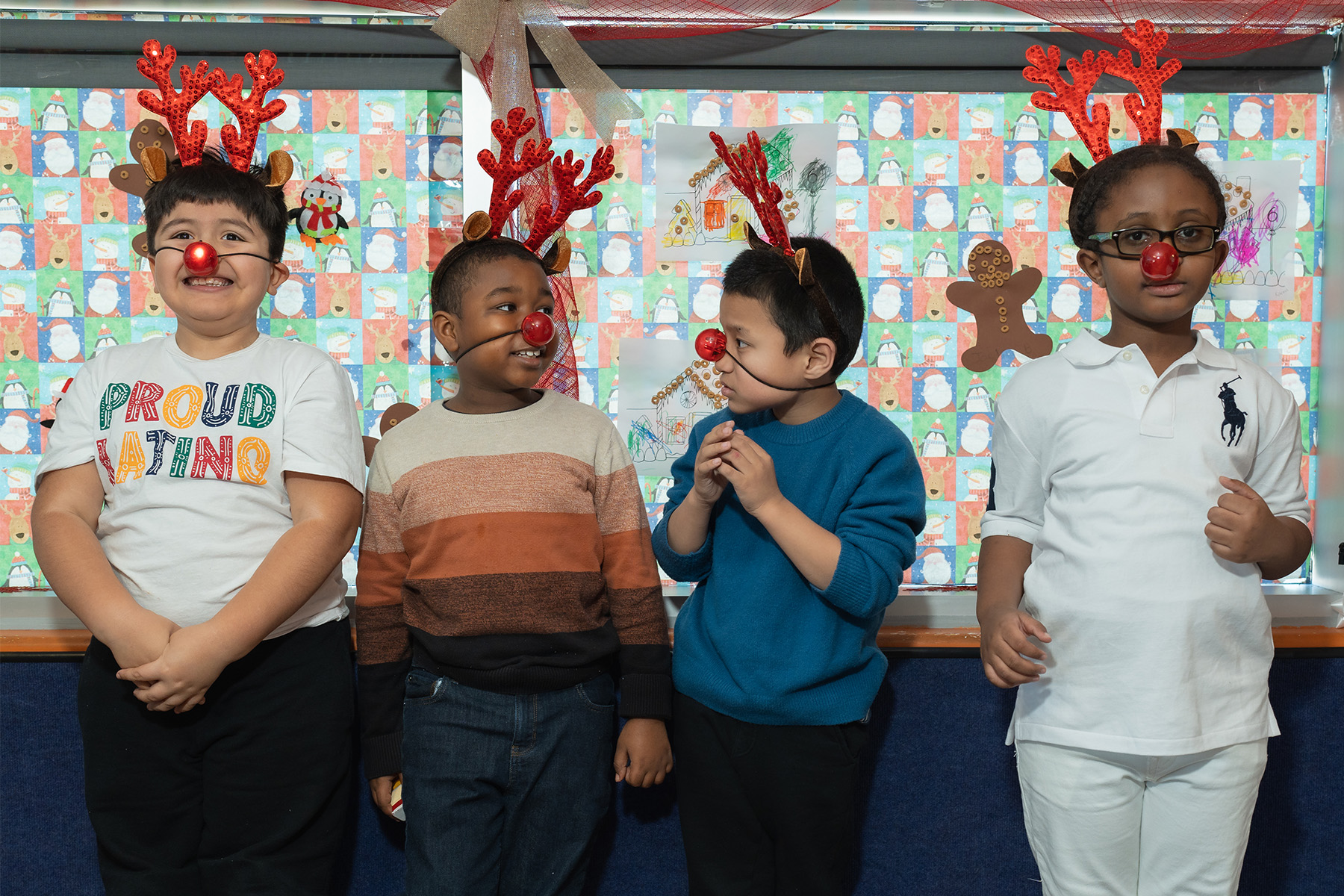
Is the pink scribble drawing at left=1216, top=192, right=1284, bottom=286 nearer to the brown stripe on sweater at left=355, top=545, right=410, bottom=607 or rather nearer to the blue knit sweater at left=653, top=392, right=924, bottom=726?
the blue knit sweater at left=653, top=392, right=924, bottom=726

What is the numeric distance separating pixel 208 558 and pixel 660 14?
119cm

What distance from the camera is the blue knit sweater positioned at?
1266mm

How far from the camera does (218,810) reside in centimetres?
129

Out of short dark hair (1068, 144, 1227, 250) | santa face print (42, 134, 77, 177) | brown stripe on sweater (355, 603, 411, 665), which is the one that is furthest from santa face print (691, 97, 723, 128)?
santa face print (42, 134, 77, 177)

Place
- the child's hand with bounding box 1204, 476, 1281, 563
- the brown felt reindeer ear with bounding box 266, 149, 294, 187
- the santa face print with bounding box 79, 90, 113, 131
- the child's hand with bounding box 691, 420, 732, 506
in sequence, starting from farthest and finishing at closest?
the santa face print with bounding box 79, 90, 113, 131 < the brown felt reindeer ear with bounding box 266, 149, 294, 187 < the child's hand with bounding box 691, 420, 732, 506 < the child's hand with bounding box 1204, 476, 1281, 563

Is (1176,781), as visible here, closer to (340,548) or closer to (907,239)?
(907,239)

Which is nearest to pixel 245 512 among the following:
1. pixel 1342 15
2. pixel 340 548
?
pixel 340 548

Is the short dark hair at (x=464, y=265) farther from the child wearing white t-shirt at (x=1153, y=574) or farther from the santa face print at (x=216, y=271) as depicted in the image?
the child wearing white t-shirt at (x=1153, y=574)

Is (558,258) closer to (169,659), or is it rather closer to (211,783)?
(169,659)

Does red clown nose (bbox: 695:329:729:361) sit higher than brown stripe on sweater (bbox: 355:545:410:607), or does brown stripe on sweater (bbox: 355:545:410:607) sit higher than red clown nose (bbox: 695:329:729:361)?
red clown nose (bbox: 695:329:729:361)

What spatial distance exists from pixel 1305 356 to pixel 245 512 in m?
1.86

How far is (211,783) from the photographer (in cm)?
129

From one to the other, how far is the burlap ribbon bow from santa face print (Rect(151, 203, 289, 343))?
53 cm

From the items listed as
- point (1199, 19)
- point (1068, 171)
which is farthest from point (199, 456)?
point (1199, 19)
